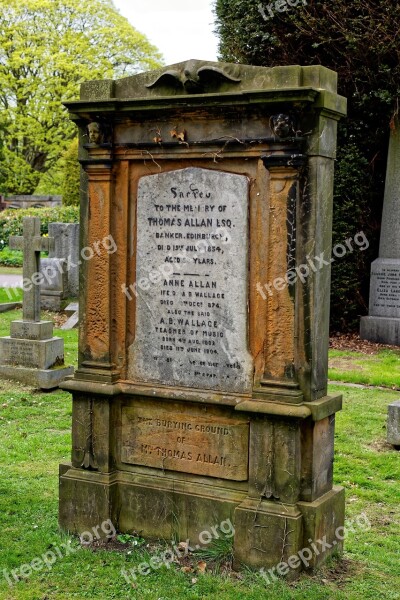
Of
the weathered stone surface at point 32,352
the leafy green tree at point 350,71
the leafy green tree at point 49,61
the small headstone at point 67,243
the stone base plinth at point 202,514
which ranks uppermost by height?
the leafy green tree at point 49,61

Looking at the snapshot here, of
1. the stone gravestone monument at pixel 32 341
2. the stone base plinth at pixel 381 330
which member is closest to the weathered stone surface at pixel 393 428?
the stone gravestone monument at pixel 32 341

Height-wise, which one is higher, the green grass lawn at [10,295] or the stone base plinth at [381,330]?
the green grass lawn at [10,295]

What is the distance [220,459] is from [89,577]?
113 cm

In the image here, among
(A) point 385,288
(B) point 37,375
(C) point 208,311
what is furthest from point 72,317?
(C) point 208,311

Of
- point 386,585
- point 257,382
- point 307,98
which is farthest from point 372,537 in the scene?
point 307,98

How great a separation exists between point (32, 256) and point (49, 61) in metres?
31.7

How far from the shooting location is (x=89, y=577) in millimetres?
4973

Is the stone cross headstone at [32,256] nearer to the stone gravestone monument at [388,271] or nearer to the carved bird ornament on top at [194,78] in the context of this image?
the carved bird ornament on top at [194,78]

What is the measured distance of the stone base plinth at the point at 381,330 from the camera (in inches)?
566

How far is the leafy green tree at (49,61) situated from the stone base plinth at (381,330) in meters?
28.2

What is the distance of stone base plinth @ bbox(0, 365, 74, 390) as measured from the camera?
10258 mm

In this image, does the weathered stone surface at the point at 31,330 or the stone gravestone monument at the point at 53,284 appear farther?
the stone gravestone monument at the point at 53,284

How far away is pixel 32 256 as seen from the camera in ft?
33.9

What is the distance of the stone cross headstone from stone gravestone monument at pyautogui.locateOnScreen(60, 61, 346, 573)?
4836mm
